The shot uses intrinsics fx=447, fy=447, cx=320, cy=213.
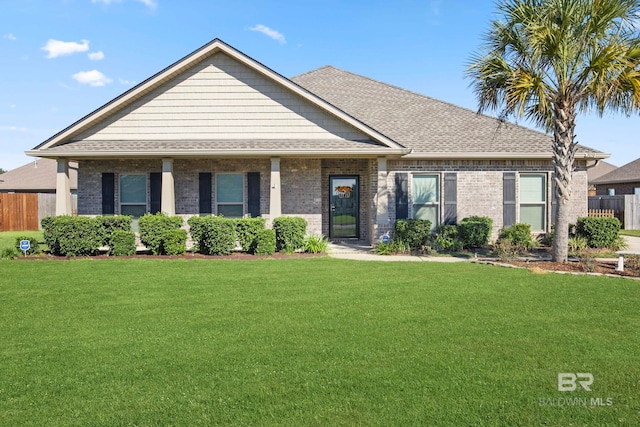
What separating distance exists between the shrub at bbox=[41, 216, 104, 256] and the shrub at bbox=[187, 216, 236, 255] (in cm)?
274

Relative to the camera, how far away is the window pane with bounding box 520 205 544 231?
15.4 metres

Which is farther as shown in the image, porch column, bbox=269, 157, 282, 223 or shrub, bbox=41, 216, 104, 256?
porch column, bbox=269, 157, 282, 223

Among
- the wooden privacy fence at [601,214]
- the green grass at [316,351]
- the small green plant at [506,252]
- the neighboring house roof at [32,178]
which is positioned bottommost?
the green grass at [316,351]

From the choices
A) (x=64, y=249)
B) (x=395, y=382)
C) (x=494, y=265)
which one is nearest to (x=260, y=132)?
(x=64, y=249)

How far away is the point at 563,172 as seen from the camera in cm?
1125

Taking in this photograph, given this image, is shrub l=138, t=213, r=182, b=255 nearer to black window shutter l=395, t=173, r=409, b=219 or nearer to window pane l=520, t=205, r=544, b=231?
black window shutter l=395, t=173, r=409, b=219

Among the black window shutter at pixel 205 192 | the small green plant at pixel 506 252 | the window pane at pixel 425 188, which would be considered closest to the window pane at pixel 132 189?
the black window shutter at pixel 205 192

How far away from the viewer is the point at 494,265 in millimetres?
10883

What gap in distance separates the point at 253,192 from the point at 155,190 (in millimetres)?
3276

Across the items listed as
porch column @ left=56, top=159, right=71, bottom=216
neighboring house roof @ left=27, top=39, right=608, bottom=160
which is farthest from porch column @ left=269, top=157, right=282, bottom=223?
porch column @ left=56, top=159, right=71, bottom=216

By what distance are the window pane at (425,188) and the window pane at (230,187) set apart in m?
5.90

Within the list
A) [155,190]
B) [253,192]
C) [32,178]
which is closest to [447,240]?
[253,192]

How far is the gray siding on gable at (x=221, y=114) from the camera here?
14.3m

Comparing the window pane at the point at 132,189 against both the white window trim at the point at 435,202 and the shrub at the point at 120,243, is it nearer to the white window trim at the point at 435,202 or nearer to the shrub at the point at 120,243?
the shrub at the point at 120,243
